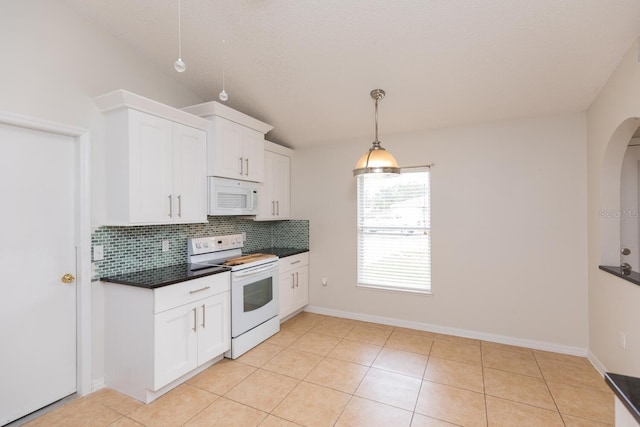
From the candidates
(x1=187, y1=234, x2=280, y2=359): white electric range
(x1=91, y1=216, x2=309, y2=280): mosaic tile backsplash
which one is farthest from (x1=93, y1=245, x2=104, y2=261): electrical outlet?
(x1=187, y1=234, x2=280, y2=359): white electric range

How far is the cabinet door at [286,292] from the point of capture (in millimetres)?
3779

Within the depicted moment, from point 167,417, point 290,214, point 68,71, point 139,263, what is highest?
point 68,71

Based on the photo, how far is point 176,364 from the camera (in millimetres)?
2420

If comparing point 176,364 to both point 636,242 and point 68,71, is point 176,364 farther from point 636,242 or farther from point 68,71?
point 636,242

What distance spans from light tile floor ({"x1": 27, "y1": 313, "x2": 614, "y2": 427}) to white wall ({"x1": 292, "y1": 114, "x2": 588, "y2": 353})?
0.36 m

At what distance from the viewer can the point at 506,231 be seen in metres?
3.24

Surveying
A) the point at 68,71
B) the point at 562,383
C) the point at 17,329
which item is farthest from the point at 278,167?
the point at 562,383

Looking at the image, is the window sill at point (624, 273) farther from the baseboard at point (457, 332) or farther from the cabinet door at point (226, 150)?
the cabinet door at point (226, 150)

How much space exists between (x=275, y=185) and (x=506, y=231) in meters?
2.86

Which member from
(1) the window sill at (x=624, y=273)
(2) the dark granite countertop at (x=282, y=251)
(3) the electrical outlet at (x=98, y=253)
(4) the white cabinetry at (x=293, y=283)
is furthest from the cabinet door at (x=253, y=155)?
(1) the window sill at (x=624, y=273)

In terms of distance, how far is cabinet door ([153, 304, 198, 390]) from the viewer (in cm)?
229

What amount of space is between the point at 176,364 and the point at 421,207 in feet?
9.82

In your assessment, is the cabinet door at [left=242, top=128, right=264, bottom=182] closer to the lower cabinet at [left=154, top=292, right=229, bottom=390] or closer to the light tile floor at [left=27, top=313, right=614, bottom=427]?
the lower cabinet at [left=154, top=292, right=229, bottom=390]

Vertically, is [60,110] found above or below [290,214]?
above
